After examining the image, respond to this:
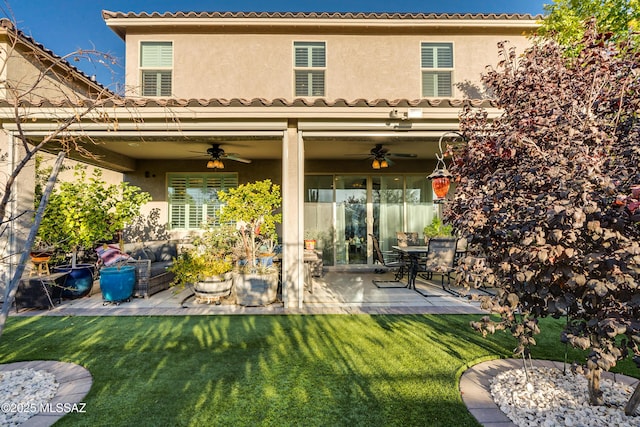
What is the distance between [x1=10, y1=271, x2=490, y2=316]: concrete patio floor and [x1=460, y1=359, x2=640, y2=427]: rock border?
1.79 metres

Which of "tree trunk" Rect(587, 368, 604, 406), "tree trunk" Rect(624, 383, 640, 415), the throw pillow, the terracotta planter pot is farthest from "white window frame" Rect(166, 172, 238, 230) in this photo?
"tree trunk" Rect(624, 383, 640, 415)

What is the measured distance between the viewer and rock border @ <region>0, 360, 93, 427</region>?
2514 millimetres

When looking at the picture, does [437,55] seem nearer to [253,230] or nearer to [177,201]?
[253,230]

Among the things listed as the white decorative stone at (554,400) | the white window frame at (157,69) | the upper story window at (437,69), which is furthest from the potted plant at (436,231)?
the white window frame at (157,69)

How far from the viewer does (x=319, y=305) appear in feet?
18.2

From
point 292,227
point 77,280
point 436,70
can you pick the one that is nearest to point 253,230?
point 292,227

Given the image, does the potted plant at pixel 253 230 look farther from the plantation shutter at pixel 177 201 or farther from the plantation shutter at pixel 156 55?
the plantation shutter at pixel 156 55

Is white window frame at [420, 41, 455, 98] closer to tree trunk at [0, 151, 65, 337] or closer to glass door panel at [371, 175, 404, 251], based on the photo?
glass door panel at [371, 175, 404, 251]

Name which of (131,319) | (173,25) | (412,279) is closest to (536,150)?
(412,279)

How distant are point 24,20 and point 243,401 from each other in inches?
142

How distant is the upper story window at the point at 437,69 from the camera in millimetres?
8242

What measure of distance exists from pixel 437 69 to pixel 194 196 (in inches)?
303

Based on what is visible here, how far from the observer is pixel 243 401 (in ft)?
9.07

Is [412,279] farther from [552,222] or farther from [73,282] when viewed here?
[73,282]
